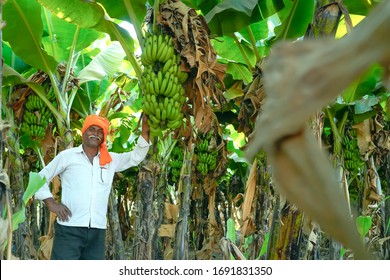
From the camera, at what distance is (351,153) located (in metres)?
5.86

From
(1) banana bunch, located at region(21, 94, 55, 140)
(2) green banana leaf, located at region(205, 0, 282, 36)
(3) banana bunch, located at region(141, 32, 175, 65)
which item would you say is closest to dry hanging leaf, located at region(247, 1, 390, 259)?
(3) banana bunch, located at region(141, 32, 175, 65)

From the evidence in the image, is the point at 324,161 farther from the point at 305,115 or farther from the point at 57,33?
the point at 57,33

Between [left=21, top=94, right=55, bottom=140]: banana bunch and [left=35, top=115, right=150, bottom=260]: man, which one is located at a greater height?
[left=21, top=94, right=55, bottom=140]: banana bunch

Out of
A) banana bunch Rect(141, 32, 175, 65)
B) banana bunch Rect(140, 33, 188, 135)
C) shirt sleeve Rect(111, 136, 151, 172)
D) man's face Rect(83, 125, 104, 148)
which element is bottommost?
shirt sleeve Rect(111, 136, 151, 172)

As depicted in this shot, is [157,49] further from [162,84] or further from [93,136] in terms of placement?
[93,136]

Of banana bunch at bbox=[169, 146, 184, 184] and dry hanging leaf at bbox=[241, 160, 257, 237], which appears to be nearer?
dry hanging leaf at bbox=[241, 160, 257, 237]

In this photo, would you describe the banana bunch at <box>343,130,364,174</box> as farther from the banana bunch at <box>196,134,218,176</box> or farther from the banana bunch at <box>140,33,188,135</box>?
the banana bunch at <box>140,33,188,135</box>

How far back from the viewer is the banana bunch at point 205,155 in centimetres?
577

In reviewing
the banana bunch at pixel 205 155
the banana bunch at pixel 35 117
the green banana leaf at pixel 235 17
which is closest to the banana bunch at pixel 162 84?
the green banana leaf at pixel 235 17

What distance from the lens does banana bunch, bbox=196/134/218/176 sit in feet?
18.9

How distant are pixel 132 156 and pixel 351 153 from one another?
3240mm

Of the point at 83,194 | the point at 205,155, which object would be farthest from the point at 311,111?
the point at 205,155

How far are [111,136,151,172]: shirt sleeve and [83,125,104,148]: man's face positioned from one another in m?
0.18

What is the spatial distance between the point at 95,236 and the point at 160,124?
735 millimetres
